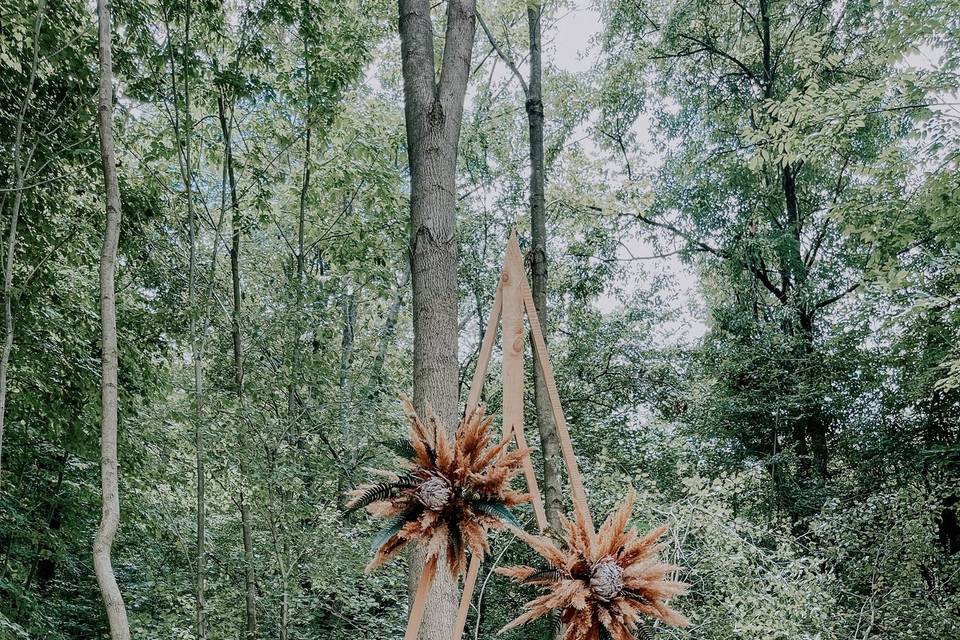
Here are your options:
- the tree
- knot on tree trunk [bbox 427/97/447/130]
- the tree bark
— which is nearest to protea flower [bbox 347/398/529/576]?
knot on tree trunk [bbox 427/97/447/130]

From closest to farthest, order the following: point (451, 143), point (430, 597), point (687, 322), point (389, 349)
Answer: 1. point (430, 597)
2. point (451, 143)
3. point (687, 322)
4. point (389, 349)

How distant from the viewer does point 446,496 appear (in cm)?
114

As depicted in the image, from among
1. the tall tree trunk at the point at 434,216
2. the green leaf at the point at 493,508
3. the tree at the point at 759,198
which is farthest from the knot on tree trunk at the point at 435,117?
the tree at the point at 759,198

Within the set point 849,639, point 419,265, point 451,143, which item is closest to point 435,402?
point 419,265

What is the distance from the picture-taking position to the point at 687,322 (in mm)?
6434

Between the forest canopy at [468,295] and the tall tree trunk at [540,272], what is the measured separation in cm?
2

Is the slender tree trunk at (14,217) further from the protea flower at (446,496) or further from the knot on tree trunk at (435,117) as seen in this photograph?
the protea flower at (446,496)

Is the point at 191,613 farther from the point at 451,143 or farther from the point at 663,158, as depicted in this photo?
the point at 663,158

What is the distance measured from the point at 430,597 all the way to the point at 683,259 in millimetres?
5696

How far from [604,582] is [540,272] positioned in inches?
128

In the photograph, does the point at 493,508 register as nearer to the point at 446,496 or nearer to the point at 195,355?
the point at 446,496

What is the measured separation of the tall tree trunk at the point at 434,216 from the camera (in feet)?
7.01

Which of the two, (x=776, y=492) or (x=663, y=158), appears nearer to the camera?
(x=776, y=492)

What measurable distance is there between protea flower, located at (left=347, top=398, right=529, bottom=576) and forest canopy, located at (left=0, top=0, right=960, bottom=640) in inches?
35.0
